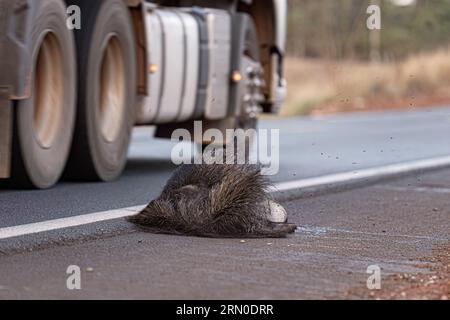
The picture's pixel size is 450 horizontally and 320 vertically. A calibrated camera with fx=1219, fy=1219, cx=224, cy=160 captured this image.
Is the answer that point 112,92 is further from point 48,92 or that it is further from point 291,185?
point 291,185

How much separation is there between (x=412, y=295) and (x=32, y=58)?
3993 mm

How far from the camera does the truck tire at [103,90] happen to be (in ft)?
32.3

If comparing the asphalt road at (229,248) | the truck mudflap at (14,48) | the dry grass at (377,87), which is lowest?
the dry grass at (377,87)

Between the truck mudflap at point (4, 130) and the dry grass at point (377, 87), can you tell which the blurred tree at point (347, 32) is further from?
the truck mudflap at point (4, 130)

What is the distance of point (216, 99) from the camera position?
12.0 meters

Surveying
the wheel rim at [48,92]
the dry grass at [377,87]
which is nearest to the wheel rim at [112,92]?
the wheel rim at [48,92]

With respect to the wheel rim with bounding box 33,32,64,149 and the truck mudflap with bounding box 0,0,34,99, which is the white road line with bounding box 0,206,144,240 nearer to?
the truck mudflap with bounding box 0,0,34,99

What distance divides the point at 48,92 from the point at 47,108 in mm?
126

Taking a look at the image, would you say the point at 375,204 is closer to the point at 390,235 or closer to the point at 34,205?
the point at 390,235

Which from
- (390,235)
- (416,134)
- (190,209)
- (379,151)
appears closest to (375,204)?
(390,235)

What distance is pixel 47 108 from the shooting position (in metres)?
9.36

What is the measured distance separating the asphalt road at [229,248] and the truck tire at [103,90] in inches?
9.6

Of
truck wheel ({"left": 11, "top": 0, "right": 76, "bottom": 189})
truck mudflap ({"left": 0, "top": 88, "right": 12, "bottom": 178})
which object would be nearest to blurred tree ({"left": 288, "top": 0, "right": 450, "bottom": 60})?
truck wheel ({"left": 11, "top": 0, "right": 76, "bottom": 189})

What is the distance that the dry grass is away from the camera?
32.6 m
